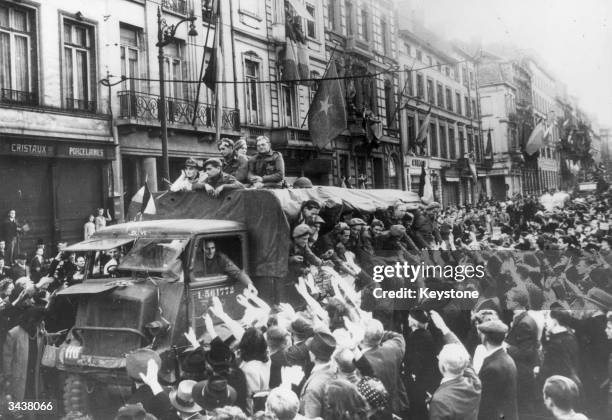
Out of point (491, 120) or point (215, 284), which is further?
point (491, 120)

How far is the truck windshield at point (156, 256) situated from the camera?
4.14m

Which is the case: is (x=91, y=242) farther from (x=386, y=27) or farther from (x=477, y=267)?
(x=386, y=27)

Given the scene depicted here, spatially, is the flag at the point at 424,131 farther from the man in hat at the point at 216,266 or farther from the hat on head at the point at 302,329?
the hat on head at the point at 302,329

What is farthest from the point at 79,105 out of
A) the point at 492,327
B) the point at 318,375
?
the point at 492,327

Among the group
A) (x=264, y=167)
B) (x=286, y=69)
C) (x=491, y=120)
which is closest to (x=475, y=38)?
(x=491, y=120)

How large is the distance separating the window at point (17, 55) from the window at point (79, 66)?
40 cm

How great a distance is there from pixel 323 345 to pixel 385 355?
41cm

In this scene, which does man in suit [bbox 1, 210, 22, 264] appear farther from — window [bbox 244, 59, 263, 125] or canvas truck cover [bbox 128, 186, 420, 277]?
window [bbox 244, 59, 263, 125]

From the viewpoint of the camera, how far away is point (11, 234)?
19.4ft

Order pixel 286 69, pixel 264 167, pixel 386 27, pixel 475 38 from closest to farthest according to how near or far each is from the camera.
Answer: pixel 475 38
pixel 264 167
pixel 386 27
pixel 286 69

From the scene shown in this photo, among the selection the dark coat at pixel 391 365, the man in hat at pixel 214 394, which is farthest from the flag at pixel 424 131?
the man in hat at pixel 214 394

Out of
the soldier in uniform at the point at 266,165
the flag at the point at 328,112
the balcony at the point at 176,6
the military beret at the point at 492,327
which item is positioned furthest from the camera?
the balcony at the point at 176,6

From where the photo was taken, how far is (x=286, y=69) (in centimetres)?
719

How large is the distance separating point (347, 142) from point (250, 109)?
53.0 inches
